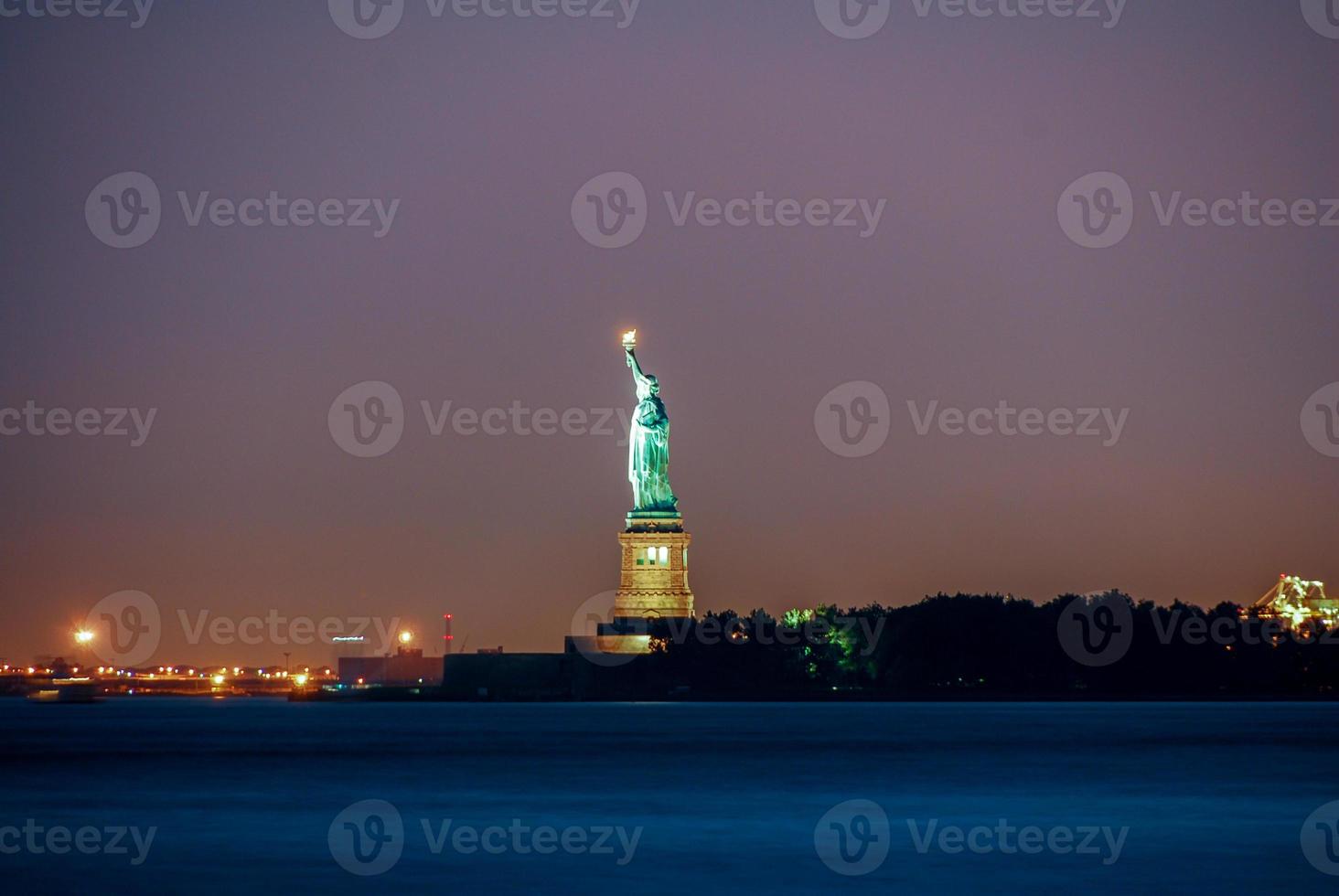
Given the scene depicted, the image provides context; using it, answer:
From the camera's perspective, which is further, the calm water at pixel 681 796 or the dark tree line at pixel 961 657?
the dark tree line at pixel 961 657

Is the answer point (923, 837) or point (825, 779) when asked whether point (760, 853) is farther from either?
point (825, 779)

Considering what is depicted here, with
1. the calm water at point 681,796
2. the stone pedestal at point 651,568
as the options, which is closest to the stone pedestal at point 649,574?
the stone pedestal at point 651,568

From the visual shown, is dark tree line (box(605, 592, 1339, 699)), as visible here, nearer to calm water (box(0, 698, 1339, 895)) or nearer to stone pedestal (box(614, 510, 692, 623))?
stone pedestal (box(614, 510, 692, 623))

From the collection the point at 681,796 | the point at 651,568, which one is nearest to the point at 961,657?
the point at 651,568

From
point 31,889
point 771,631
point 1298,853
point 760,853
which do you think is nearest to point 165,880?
point 31,889

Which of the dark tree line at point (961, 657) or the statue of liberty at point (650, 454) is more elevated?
the statue of liberty at point (650, 454)

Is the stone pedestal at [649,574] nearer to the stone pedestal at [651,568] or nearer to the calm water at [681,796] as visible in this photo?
the stone pedestal at [651,568]

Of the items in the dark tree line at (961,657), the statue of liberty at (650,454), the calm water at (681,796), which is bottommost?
the calm water at (681,796)
